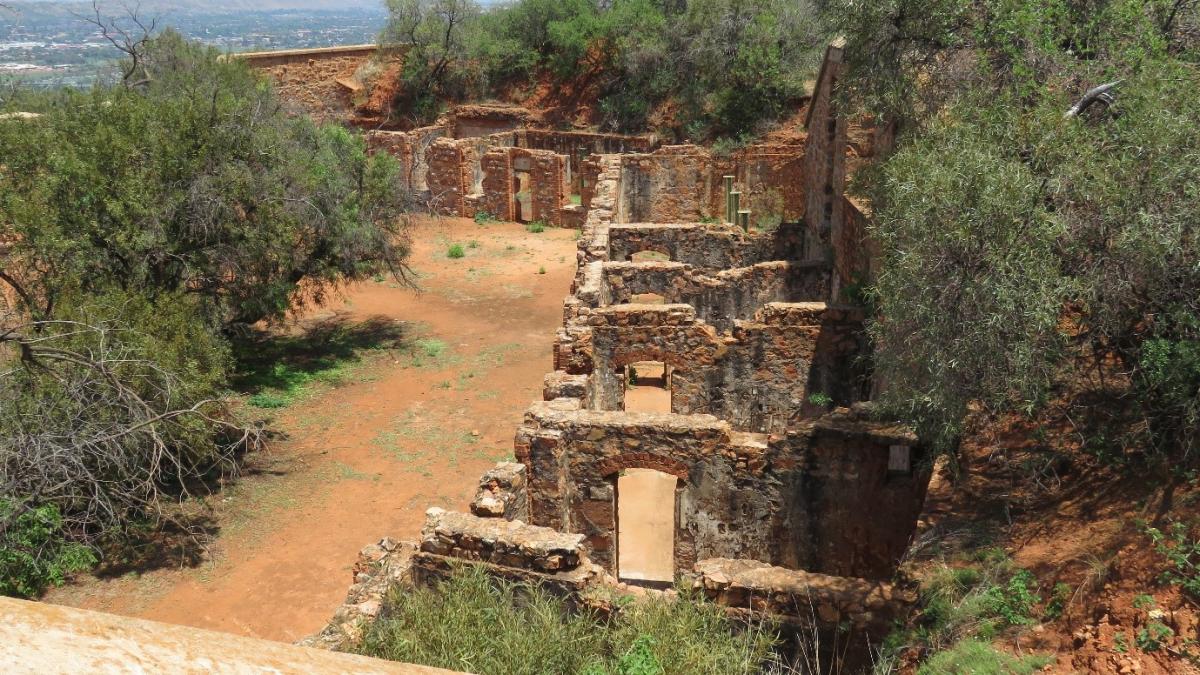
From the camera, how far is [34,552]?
429 inches

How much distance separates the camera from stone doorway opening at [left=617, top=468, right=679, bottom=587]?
11375 millimetres

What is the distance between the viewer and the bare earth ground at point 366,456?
36.3 feet

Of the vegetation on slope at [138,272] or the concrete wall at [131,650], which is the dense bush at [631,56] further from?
the concrete wall at [131,650]

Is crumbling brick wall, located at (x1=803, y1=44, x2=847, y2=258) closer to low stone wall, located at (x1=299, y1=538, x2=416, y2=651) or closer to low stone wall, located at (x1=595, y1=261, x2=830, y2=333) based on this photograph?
low stone wall, located at (x1=595, y1=261, x2=830, y2=333)

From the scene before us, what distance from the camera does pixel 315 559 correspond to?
11.9m

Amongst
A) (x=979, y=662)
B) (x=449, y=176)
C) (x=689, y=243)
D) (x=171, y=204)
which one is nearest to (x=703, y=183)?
(x=449, y=176)

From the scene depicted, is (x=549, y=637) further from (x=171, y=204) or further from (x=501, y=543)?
(x=171, y=204)

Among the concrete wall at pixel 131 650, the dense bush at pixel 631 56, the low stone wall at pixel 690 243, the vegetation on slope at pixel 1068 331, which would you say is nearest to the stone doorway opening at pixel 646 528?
the vegetation on slope at pixel 1068 331

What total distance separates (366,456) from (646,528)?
5014mm

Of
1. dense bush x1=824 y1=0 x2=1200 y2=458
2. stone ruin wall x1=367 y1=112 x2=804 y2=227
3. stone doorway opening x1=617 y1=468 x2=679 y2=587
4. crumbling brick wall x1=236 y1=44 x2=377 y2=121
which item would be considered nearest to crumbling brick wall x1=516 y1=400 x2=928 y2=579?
stone doorway opening x1=617 y1=468 x2=679 y2=587

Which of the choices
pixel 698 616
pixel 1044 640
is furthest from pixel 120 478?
pixel 1044 640

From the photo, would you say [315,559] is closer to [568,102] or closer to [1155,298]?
[1155,298]

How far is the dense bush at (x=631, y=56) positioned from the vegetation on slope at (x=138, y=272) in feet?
51.6

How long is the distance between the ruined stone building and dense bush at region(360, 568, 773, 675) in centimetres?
36
